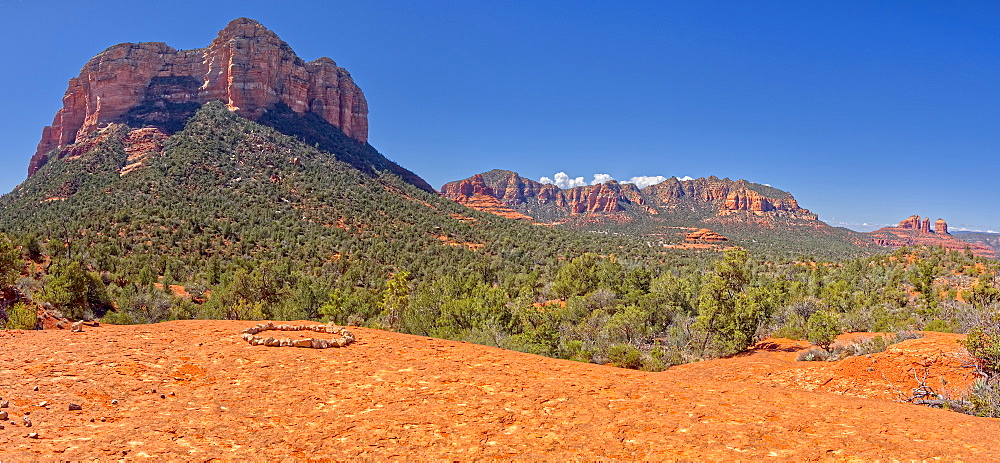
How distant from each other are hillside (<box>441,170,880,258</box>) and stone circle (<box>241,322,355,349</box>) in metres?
83.4

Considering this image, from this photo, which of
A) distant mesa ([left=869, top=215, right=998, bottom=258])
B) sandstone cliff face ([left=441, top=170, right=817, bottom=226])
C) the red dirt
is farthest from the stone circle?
distant mesa ([left=869, top=215, right=998, bottom=258])

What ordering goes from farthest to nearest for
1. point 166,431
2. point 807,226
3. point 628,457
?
point 807,226
point 166,431
point 628,457

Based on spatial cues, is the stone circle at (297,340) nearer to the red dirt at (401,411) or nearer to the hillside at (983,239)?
the red dirt at (401,411)

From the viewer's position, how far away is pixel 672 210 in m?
134

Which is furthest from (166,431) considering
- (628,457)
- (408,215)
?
(408,215)

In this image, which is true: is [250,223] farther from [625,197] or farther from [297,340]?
[625,197]

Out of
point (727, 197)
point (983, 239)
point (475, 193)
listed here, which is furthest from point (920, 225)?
point (475, 193)

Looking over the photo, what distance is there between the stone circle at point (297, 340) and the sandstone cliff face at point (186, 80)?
7291 cm

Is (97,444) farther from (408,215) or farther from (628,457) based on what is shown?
Answer: (408,215)

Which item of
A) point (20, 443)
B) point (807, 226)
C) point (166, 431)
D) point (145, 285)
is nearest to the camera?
point (20, 443)

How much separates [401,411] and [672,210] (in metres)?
140

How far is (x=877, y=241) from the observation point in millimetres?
130125

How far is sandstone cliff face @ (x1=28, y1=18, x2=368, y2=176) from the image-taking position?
70500 mm

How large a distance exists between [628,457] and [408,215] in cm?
5406
